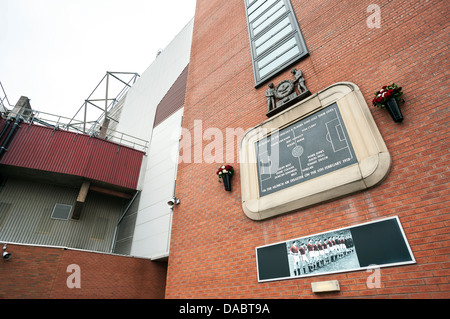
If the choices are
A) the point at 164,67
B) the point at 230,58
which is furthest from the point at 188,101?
the point at 164,67

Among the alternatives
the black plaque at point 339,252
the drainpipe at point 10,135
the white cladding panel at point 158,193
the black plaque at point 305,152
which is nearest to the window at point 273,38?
the black plaque at point 305,152

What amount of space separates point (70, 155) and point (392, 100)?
13.5 meters

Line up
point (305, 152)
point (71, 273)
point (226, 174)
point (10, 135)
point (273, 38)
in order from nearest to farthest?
point (305, 152) → point (226, 174) → point (273, 38) → point (71, 273) → point (10, 135)

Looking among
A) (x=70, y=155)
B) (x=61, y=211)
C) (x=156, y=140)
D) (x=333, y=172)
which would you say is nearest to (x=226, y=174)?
(x=333, y=172)

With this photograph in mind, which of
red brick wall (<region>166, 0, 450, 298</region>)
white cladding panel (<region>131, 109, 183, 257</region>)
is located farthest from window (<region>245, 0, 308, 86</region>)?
white cladding panel (<region>131, 109, 183, 257</region>)

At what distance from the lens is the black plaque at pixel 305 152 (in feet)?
13.5

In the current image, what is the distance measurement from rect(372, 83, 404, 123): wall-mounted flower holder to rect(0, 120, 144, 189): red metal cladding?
1259 centimetres

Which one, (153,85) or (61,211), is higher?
(153,85)

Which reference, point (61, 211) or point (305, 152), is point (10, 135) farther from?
point (305, 152)

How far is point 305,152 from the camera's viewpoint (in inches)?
178

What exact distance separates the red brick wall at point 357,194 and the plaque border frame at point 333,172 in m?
0.16

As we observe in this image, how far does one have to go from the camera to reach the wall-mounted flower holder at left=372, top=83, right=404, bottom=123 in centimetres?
366

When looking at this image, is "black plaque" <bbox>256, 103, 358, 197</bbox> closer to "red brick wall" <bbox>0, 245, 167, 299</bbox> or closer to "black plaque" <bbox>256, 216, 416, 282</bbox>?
"black plaque" <bbox>256, 216, 416, 282</bbox>

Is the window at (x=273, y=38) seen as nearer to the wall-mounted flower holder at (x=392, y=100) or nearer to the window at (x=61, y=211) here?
the wall-mounted flower holder at (x=392, y=100)
